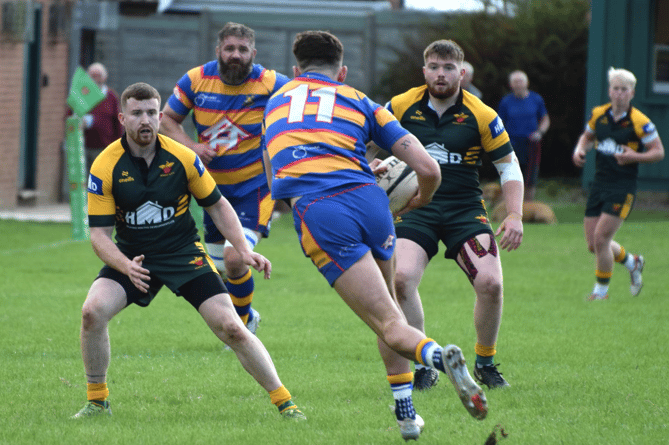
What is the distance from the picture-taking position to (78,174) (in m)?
14.4

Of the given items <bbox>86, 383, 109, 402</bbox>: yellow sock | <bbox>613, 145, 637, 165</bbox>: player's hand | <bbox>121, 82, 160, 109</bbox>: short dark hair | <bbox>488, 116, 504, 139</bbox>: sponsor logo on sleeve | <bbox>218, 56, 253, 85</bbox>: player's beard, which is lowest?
<bbox>86, 383, 109, 402</bbox>: yellow sock

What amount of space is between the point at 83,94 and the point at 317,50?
1023cm

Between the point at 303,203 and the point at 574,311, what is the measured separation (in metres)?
5.11

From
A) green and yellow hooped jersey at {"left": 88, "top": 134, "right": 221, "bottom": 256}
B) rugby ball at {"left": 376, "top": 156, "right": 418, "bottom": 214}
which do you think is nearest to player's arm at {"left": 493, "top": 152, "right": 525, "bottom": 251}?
rugby ball at {"left": 376, "top": 156, "right": 418, "bottom": 214}

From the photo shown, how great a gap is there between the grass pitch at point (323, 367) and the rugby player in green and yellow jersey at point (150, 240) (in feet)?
1.19

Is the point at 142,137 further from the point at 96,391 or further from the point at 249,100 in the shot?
the point at 249,100

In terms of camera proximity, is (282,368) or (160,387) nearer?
(160,387)

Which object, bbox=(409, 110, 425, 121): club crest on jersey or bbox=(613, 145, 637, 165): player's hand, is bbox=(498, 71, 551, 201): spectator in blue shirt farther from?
bbox=(409, 110, 425, 121): club crest on jersey

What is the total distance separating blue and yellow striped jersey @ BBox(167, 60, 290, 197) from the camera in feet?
24.8

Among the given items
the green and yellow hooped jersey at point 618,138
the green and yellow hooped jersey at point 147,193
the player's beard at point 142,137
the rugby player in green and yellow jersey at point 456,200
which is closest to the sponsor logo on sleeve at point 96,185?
the green and yellow hooped jersey at point 147,193

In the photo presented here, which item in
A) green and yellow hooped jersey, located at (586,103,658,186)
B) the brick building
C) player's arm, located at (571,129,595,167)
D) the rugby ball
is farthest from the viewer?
the brick building

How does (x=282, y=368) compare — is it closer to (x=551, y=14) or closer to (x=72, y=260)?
(x=72, y=260)

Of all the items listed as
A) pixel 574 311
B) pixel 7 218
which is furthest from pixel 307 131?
pixel 7 218

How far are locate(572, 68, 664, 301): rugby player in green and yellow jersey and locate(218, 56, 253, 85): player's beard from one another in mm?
4045
